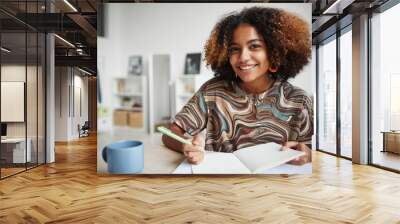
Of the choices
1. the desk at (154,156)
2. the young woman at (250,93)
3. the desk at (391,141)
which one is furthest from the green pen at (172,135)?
the desk at (391,141)

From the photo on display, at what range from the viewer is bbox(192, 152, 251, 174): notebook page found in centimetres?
520

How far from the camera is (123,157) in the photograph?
5.30 metres

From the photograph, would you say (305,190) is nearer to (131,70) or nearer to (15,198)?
(131,70)

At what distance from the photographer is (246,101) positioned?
5188 millimetres

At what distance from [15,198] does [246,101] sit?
10.8ft

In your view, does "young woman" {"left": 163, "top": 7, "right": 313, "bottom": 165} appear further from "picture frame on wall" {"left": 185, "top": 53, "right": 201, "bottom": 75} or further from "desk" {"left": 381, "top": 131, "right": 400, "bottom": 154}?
"desk" {"left": 381, "top": 131, "right": 400, "bottom": 154}

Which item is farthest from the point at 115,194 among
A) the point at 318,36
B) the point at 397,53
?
the point at 318,36

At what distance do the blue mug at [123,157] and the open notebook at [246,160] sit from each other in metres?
0.61

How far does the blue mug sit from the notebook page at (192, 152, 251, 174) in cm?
84

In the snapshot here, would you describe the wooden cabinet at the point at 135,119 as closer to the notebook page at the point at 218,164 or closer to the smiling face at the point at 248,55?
the notebook page at the point at 218,164

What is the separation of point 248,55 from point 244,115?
88 cm

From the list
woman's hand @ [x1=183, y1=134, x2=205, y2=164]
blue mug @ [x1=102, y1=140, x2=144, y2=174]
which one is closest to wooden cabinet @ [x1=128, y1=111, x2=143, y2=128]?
blue mug @ [x1=102, y1=140, x2=144, y2=174]

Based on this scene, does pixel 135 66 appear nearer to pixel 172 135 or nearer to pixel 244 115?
pixel 172 135

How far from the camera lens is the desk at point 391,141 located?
20.1 feet
